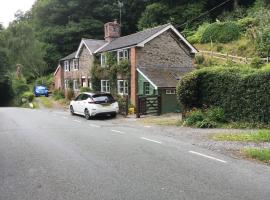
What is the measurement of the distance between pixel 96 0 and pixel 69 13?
225 inches

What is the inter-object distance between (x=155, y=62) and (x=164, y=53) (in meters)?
1.25

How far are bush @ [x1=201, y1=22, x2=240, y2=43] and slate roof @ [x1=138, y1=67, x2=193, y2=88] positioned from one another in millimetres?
19267

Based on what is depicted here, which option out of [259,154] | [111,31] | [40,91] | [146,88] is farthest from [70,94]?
[259,154]

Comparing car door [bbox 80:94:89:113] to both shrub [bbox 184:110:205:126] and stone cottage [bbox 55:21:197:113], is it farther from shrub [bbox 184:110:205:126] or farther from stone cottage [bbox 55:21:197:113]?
shrub [bbox 184:110:205:126]

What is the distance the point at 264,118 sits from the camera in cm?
1738

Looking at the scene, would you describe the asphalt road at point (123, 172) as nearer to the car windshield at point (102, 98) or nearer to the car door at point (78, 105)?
the car windshield at point (102, 98)

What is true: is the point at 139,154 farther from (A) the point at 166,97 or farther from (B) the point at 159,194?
(A) the point at 166,97

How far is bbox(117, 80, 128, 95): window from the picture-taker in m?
32.5

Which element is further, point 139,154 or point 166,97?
point 166,97

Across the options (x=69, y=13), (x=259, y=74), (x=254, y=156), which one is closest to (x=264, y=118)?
(x=259, y=74)

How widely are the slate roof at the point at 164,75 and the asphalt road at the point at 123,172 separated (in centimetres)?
1538

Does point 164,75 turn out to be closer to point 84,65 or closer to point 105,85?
point 105,85

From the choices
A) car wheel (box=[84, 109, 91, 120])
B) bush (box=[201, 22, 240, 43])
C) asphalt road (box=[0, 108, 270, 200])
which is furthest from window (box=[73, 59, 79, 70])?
asphalt road (box=[0, 108, 270, 200])

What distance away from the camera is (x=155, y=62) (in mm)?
32031
